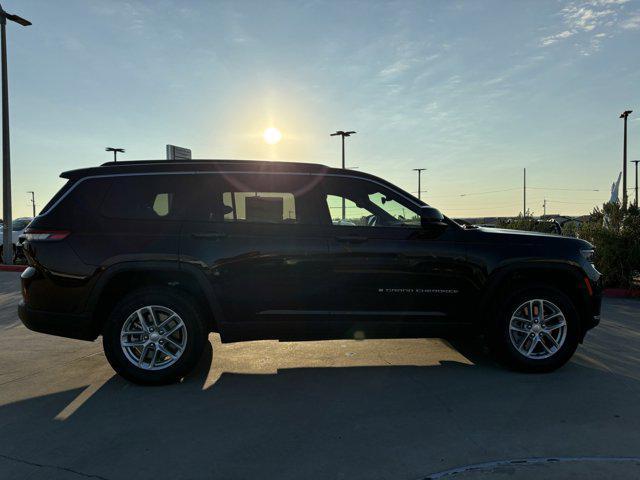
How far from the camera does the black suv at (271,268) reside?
4090mm

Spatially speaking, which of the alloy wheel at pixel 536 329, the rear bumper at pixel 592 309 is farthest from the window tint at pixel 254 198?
the rear bumper at pixel 592 309

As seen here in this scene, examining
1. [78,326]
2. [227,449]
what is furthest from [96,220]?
[227,449]

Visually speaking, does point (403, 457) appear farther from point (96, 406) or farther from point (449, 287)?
point (96, 406)

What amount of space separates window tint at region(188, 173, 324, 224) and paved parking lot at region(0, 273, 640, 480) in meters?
1.50

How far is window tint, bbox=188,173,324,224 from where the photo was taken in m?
4.29

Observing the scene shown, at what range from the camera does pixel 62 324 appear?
410 centimetres

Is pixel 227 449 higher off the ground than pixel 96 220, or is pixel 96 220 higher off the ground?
pixel 96 220

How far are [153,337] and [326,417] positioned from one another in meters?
1.72

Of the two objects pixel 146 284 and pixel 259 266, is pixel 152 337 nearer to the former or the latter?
pixel 146 284

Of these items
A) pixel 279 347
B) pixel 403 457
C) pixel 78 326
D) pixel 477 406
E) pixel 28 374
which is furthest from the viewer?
pixel 279 347

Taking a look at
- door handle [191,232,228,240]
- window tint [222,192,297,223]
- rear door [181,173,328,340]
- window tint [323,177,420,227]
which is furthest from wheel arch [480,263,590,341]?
door handle [191,232,228,240]

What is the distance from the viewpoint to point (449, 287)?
430cm

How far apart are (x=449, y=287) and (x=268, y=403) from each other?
192 cm

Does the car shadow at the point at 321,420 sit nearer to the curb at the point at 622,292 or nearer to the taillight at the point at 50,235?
the taillight at the point at 50,235
